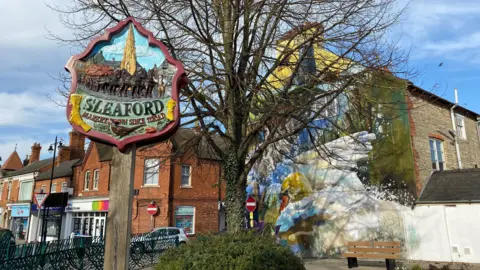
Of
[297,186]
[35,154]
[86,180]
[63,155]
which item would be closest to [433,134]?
[297,186]

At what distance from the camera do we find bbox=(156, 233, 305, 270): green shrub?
504 centimetres

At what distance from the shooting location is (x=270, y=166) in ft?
57.8

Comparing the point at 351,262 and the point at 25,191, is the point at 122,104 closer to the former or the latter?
the point at 351,262

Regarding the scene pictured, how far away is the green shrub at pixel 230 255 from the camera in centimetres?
504

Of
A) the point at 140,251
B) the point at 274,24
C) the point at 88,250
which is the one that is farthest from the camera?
the point at 140,251

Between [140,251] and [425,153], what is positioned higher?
[425,153]

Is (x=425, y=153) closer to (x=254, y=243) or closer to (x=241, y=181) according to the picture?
(x=241, y=181)

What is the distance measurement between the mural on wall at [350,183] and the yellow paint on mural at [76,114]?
23.3 feet

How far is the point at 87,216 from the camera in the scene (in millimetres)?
31188

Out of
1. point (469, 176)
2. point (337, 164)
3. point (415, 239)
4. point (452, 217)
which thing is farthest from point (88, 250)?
point (469, 176)

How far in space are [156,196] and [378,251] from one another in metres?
19.0

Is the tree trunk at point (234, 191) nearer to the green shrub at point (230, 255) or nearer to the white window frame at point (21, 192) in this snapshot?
the green shrub at point (230, 255)

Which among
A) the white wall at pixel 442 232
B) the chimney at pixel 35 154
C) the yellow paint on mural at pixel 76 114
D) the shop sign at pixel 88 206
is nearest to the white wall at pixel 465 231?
the white wall at pixel 442 232

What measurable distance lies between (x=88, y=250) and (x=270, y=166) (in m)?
9.11
